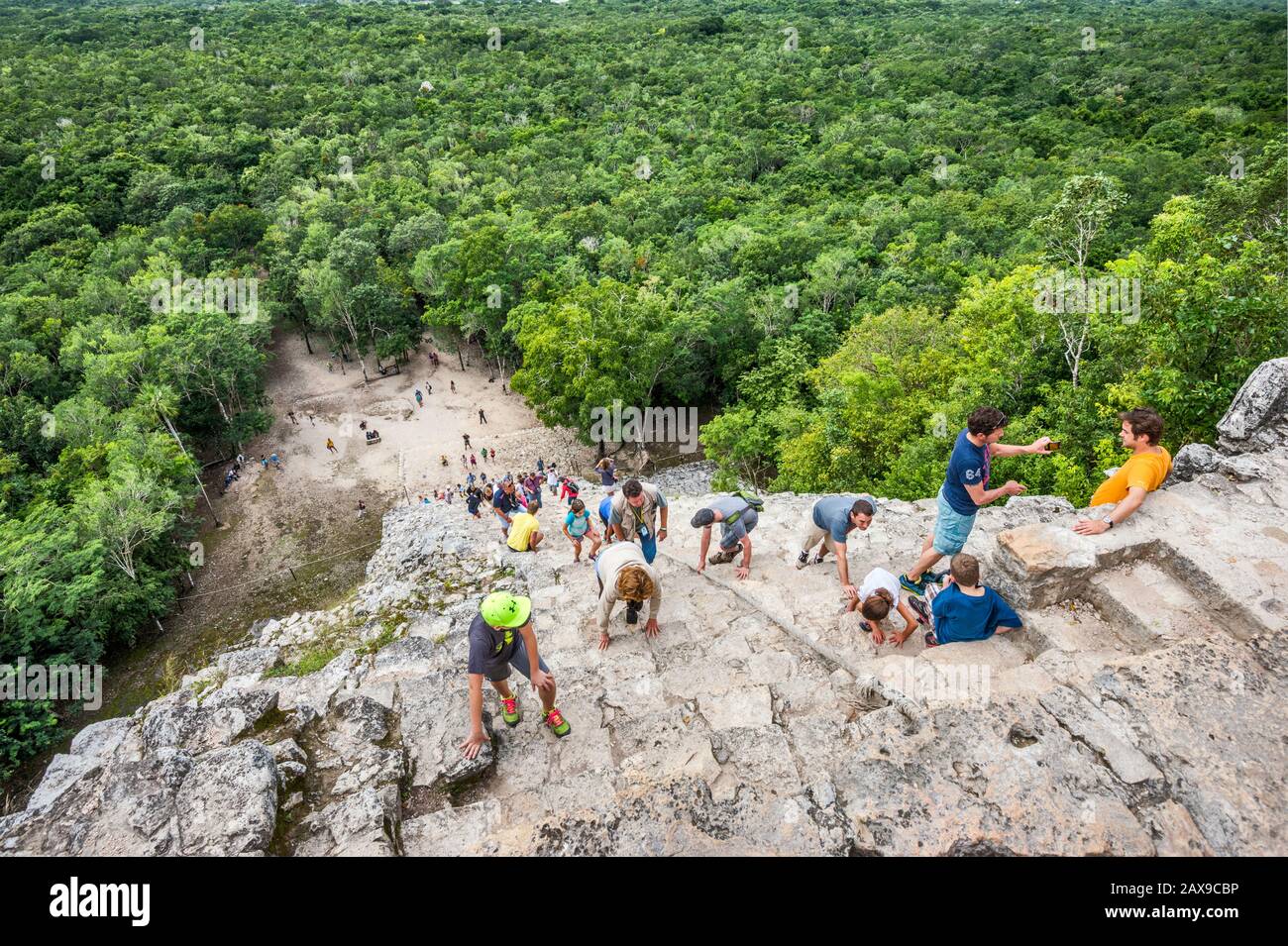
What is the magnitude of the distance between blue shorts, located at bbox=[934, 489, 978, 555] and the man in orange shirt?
3.55 ft

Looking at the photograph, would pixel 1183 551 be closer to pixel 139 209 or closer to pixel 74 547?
pixel 74 547

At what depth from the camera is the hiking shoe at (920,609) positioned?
6344 mm

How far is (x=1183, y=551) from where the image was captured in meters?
5.71

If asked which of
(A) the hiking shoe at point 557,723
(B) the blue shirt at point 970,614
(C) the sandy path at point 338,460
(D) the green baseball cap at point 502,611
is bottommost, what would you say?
(C) the sandy path at point 338,460

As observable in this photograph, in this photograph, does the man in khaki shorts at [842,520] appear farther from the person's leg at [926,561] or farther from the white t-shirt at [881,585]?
the person's leg at [926,561]

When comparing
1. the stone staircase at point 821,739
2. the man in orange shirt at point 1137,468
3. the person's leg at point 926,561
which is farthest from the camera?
the person's leg at point 926,561

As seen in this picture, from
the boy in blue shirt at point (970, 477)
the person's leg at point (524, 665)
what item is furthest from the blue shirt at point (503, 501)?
the boy in blue shirt at point (970, 477)

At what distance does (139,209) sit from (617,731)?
6244 centimetres

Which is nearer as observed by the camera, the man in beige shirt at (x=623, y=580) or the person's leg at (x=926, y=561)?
the man in beige shirt at (x=623, y=580)

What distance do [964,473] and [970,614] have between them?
54.0 inches

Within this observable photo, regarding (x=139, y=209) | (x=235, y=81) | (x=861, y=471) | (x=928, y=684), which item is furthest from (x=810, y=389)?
(x=235, y=81)

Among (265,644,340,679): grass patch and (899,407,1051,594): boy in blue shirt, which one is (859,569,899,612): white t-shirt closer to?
(899,407,1051,594): boy in blue shirt

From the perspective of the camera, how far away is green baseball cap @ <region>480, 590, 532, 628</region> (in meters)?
5.09

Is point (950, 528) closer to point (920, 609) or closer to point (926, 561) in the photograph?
point (926, 561)
